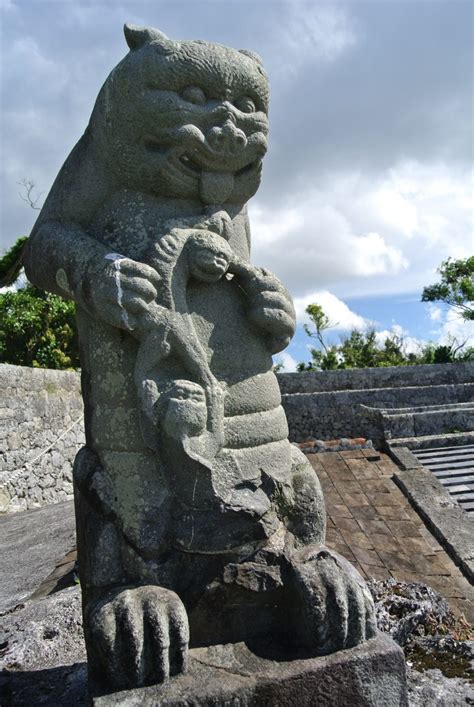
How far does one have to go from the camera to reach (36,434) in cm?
774

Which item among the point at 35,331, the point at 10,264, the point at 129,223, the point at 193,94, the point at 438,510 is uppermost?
the point at 10,264

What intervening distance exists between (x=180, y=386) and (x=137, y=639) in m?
0.79

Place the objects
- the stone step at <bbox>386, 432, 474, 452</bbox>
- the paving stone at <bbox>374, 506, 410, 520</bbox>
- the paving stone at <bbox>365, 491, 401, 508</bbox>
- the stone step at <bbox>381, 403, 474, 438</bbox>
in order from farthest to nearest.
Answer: the stone step at <bbox>381, 403, 474, 438</bbox> → the stone step at <bbox>386, 432, 474, 452</bbox> → the paving stone at <bbox>365, 491, 401, 508</bbox> → the paving stone at <bbox>374, 506, 410, 520</bbox>

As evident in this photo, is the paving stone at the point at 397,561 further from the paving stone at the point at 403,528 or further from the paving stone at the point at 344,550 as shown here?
the paving stone at the point at 403,528

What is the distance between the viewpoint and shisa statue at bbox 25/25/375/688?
74.5 inches

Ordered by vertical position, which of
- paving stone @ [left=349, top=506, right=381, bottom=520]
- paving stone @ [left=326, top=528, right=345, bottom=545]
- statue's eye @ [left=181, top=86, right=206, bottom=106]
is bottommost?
paving stone @ [left=326, top=528, right=345, bottom=545]

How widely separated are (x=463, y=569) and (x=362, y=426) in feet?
27.4

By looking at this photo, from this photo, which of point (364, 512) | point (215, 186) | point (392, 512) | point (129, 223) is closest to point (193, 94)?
point (215, 186)

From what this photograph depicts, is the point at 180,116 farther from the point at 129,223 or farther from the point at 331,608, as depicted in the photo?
the point at 331,608

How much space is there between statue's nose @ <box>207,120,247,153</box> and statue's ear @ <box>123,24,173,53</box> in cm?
36

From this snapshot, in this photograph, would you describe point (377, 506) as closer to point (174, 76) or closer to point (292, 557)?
point (292, 557)

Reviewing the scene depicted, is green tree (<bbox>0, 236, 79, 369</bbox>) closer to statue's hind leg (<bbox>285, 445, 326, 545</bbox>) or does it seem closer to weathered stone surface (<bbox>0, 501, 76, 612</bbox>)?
weathered stone surface (<bbox>0, 501, 76, 612</bbox>)

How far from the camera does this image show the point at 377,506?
20.1 ft

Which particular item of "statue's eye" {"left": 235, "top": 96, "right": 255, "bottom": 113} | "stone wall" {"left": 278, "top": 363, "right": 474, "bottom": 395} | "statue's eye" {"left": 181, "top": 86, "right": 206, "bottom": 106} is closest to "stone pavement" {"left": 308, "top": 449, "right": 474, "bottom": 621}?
"statue's eye" {"left": 235, "top": 96, "right": 255, "bottom": 113}
